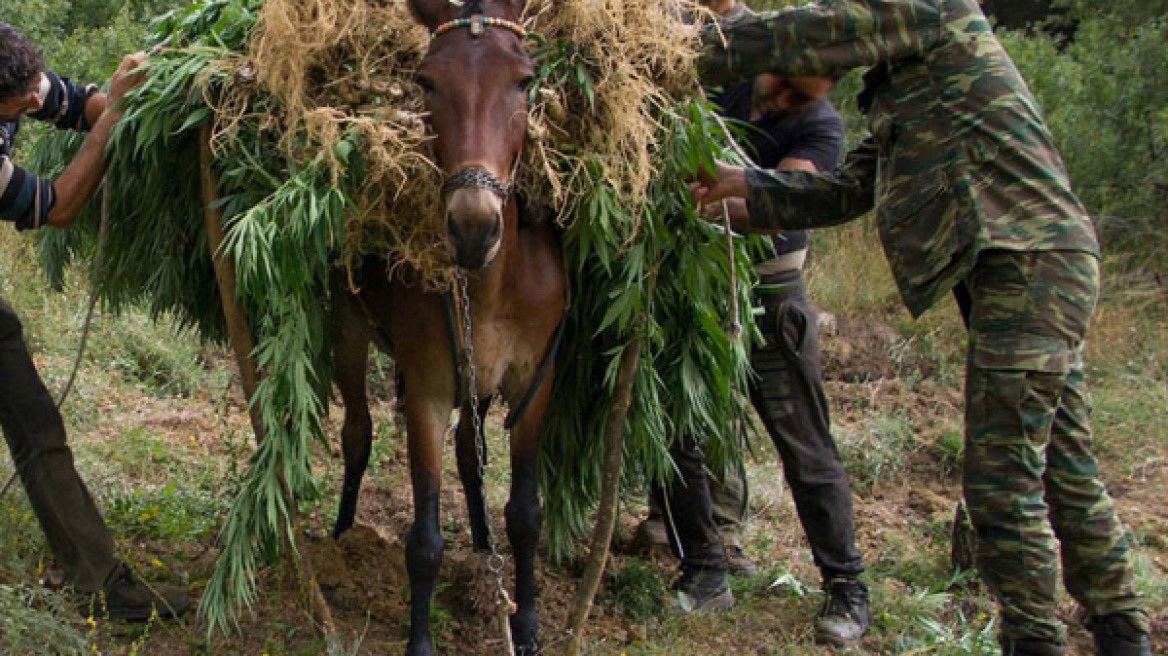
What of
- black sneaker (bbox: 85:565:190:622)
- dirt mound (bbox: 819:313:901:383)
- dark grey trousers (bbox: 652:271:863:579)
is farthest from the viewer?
dirt mound (bbox: 819:313:901:383)

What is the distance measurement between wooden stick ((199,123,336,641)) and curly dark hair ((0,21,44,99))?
575 millimetres

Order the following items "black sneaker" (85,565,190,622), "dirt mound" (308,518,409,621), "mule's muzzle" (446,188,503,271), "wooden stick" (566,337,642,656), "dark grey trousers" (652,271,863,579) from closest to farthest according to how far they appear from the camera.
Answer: "mule's muzzle" (446,188,503,271) → "wooden stick" (566,337,642,656) → "black sneaker" (85,565,190,622) → "dirt mound" (308,518,409,621) → "dark grey trousers" (652,271,863,579)

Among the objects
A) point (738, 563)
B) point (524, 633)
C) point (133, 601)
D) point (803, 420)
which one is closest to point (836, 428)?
point (738, 563)

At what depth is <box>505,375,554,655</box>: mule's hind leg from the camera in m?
3.84

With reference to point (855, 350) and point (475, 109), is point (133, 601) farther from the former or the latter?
point (855, 350)

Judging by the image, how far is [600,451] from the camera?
4.14m

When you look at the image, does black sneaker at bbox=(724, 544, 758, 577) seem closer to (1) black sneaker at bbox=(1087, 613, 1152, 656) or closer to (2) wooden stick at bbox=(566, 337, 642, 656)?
(2) wooden stick at bbox=(566, 337, 642, 656)

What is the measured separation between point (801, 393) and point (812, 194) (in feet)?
2.84

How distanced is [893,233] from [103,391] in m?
4.41

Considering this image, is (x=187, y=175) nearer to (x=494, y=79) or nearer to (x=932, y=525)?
(x=494, y=79)

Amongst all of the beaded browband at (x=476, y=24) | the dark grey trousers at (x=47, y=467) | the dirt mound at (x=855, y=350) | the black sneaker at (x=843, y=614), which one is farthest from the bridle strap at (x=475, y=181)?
the dirt mound at (x=855, y=350)

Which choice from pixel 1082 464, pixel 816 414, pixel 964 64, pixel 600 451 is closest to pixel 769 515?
pixel 816 414

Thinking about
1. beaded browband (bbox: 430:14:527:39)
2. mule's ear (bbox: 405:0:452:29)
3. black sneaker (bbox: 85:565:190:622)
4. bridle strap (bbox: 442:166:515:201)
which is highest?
mule's ear (bbox: 405:0:452:29)

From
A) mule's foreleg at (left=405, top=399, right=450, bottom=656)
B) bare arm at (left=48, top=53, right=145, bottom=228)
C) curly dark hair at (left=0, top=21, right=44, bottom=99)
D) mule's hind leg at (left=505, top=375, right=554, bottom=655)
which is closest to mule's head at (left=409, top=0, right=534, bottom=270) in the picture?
mule's foreleg at (left=405, top=399, right=450, bottom=656)
